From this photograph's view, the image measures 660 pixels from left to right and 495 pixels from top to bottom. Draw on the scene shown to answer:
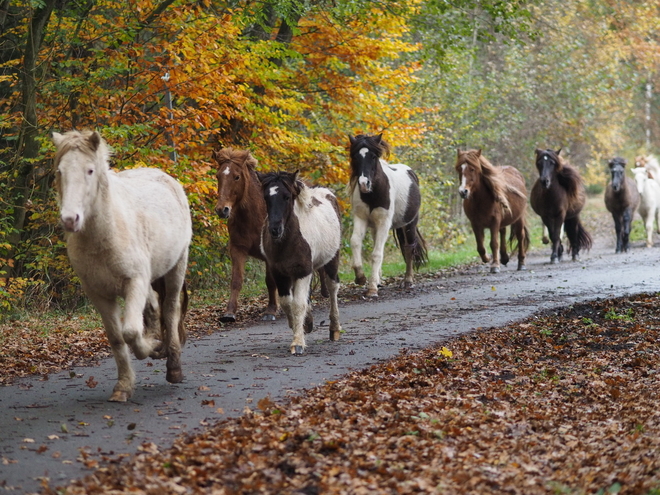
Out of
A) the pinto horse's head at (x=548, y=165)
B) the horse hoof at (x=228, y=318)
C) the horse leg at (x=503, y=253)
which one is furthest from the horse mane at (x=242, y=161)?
the pinto horse's head at (x=548, y=165)

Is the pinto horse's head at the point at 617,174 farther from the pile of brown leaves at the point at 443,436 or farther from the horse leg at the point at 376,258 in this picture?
the pile of brown leaves at the point at 443,436

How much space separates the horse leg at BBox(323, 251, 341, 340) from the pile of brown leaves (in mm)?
1397

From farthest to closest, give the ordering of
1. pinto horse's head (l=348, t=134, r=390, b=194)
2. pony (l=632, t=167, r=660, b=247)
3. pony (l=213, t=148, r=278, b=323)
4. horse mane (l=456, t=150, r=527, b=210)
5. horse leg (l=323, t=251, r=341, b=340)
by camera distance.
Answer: pony (l=632, t=167, r=660, b=247)
horse mane (l=456, t=150, r=527, b=210)
pinto horse's head (l=348, t=134, r=390, b=194)
pony (l=213, t=148, r=278, b=323)
horse leg (l=323, t=251, r=341, b=340)

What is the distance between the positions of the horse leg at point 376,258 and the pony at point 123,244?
23.4ft

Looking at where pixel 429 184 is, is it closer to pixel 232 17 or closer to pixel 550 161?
pixel 550 161

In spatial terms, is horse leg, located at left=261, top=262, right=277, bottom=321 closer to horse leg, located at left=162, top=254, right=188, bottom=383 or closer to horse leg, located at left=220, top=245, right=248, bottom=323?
horse leg, located at left=220, top=245, right=248, bottom=323

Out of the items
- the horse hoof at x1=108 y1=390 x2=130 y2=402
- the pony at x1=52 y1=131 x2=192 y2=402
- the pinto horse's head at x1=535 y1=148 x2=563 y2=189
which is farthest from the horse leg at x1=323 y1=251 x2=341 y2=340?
the pinto horse's head at x1=535 y1=148 x2=563 y2=189

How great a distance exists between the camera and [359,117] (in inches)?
688

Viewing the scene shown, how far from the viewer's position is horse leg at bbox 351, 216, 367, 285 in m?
14.9

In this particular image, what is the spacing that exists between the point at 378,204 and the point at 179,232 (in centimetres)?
792

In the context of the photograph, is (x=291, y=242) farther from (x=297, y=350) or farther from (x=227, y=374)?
(x=227, y=374)

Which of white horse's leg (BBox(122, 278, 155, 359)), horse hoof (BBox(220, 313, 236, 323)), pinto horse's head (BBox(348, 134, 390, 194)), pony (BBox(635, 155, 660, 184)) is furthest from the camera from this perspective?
pony (BBox(635, 155, 660, 184))

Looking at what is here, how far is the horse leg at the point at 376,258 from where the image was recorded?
49.8 ft

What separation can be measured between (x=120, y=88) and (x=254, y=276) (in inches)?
205
